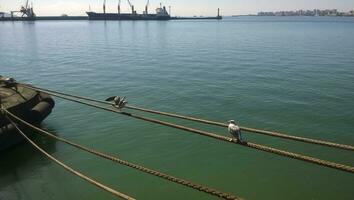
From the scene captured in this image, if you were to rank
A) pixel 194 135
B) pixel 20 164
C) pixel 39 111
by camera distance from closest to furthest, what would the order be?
pixel 20 164 → pixel 39 111 → pixel 194 135

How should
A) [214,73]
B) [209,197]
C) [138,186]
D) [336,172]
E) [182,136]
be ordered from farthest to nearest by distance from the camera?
[214,73] → [182,136] → [336,172] → [138,186] → [209,197]

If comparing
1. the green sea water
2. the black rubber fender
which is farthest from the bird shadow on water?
the black rubber fender

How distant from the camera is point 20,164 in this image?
16109mm

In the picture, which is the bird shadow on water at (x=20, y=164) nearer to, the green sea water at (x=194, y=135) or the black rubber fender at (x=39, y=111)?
the green sea water at (x=194, y=135)

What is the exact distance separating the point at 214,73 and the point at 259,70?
5.34m

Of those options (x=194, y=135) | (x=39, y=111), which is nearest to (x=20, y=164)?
(x=39, y=111)

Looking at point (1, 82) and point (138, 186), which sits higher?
point (1, 82)

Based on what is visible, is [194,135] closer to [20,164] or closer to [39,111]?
[39,111]

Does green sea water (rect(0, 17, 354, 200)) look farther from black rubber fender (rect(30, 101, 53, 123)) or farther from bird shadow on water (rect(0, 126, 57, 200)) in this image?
black rubber fender (rect(30, 101, 53, 123))

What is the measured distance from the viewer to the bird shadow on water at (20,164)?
14070 mm

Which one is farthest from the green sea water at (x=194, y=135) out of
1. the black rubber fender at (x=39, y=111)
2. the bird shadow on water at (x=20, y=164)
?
the black rubber fender at (x=39, y=111)

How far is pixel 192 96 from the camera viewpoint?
91.9 feet

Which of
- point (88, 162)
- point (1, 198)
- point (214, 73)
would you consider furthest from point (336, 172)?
point (214, 73)

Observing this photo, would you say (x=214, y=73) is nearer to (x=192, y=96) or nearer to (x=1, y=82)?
(x=192, y=96)
